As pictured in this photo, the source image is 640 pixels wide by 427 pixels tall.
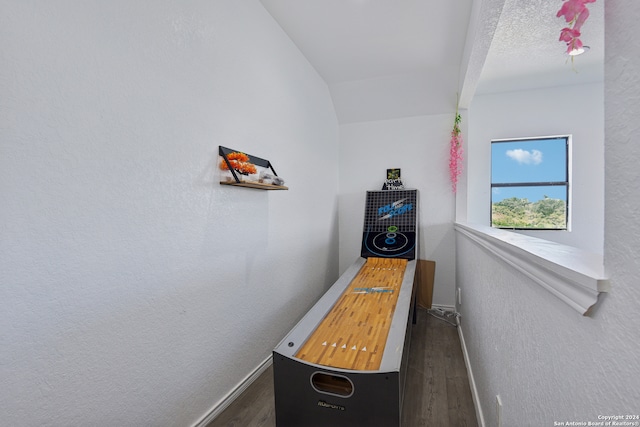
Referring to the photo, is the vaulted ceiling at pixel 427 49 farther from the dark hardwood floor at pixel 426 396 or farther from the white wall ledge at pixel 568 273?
the dark hardwood floor at pixel 426 396

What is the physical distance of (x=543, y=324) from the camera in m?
0.84

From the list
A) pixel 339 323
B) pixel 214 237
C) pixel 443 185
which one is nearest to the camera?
pixel 214 237

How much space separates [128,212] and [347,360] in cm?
121

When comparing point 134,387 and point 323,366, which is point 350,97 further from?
point 134,387

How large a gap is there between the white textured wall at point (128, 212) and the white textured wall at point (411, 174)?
1.94m

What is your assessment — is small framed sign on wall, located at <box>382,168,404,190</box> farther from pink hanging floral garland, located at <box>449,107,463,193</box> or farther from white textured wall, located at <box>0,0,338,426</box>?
white textured wall, located at <box>0,0,338,426</box>

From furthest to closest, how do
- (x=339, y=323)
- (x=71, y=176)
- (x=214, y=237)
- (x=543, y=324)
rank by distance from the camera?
1. (x=339, y=323)
2. (x=214, y=237)
3. (x=71, y=176)
4. (x=543, y=324)

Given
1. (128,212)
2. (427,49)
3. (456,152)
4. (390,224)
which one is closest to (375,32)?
(427,49)

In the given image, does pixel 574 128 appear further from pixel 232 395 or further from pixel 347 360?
pixel 232 395

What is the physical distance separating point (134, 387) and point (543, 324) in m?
→ 1.57

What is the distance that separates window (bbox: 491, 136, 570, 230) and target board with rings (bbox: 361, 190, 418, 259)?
152cm

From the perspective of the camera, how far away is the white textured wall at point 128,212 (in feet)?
2.99

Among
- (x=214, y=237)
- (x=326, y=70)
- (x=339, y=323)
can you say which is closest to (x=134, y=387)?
(x=214, y=237)

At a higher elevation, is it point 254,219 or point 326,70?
point 326,70
